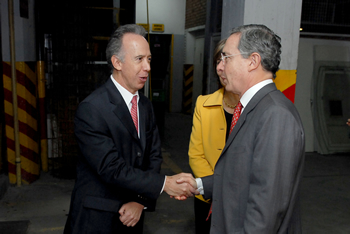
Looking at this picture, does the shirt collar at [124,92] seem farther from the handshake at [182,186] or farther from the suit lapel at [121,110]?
the handshake at [182,186]

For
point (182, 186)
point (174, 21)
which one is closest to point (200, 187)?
point (182, 186)

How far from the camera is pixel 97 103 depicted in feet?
5.49

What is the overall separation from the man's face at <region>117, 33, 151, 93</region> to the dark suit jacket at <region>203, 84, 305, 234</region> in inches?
26.5

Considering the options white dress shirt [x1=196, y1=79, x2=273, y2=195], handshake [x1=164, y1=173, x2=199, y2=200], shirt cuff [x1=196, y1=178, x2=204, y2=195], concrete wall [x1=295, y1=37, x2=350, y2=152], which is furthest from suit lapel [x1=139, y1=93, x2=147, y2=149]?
concrete wall [x1=295, y1=37, x2=350, y2=152]

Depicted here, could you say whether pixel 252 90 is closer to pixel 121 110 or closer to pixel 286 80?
pixel 121 110

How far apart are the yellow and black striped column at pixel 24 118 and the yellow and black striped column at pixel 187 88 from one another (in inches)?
252

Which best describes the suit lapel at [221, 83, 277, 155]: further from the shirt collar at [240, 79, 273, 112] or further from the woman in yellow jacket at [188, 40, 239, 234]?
the woman in yellow jacket at [188, 40, 239, 234]

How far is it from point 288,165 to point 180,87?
9368 millimetres

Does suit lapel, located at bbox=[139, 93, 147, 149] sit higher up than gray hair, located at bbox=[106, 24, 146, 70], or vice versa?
gray hair, located at bbox=[106, 24, 146, 70]

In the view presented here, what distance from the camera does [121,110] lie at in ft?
5.62

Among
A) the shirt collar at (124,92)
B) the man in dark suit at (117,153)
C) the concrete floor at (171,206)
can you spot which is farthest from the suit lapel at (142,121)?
the concrete floor at (171,206)

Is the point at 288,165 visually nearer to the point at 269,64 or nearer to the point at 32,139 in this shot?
the point at 269,64

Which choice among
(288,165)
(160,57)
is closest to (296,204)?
(288,165)

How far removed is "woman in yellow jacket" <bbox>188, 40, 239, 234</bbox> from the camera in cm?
203
